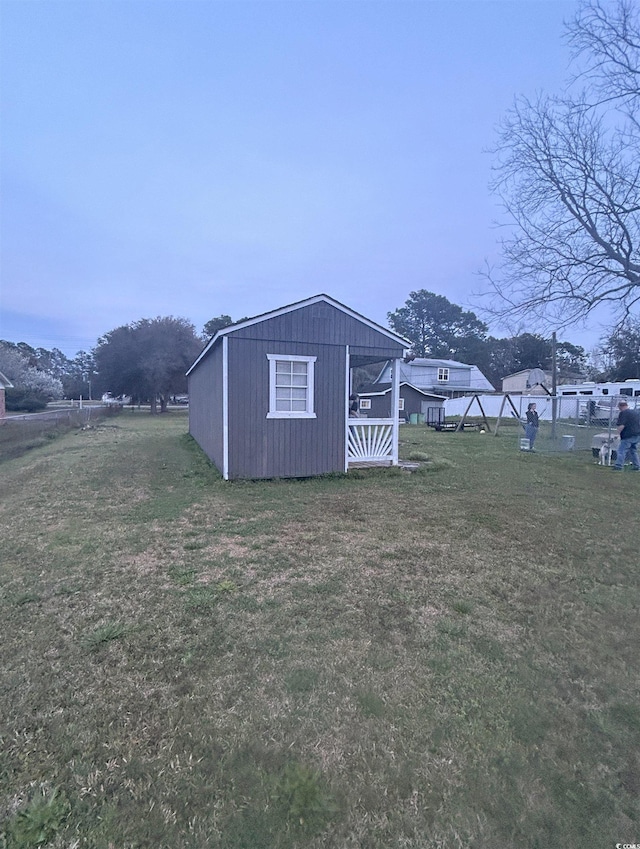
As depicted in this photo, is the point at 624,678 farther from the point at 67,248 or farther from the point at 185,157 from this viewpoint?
the point at 67,248

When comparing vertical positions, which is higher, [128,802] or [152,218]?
[152,218]

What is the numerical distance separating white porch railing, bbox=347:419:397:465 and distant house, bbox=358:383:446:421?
10.4m

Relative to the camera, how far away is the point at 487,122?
9.30 m

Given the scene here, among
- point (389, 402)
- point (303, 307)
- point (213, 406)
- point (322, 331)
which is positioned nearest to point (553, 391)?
point (389, 402)

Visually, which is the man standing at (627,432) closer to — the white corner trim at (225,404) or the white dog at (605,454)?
the white dog at (605,454)

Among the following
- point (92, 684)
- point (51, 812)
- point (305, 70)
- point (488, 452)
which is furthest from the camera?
point (488, 452)

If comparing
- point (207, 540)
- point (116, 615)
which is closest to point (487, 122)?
point (207, 540)

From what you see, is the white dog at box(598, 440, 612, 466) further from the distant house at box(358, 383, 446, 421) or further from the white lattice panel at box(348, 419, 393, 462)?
the distant house at box(358, 383, 446, 421)

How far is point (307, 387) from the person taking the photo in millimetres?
8336

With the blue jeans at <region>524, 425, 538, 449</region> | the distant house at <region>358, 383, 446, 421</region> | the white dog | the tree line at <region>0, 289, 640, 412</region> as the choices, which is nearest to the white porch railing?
the tree line at <region>0, 289, 640, 412</region>

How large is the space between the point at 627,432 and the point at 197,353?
31380 millimetres

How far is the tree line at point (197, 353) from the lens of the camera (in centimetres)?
3331

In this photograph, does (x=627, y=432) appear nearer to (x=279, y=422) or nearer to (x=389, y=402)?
(x=279, y=422)

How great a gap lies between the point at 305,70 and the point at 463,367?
31.8m
